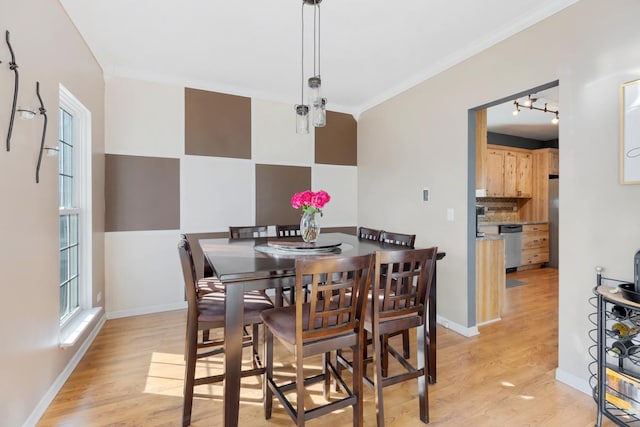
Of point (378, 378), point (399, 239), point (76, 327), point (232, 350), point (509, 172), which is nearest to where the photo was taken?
point (232, 350)

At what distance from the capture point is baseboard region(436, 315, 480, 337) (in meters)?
2.98

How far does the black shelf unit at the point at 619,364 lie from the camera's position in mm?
1634

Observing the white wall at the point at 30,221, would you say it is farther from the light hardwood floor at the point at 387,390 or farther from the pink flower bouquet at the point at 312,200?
the pink flower bouquet at the point at 312,200

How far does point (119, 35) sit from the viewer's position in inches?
106

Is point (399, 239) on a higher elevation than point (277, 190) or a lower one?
lower

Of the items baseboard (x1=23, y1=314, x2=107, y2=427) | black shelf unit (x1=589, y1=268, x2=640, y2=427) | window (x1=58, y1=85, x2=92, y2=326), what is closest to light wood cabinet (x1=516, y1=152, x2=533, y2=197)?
black shelf unit (x1=589, y1=268, x2=640, y2=427)

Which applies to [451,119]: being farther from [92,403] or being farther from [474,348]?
[92,403]

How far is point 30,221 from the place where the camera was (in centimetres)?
175

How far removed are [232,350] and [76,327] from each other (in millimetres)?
1727

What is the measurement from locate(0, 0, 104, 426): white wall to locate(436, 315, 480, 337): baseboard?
125 inches

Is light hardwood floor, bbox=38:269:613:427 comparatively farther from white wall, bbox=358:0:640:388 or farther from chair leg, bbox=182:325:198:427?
white wall, bbox=358:0:640:388

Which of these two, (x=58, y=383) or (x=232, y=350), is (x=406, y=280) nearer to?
(x=232, y=350)

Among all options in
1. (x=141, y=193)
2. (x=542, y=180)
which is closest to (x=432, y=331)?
(x=141, y=193)

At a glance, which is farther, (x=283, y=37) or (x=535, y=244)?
(x=535, y=244)
